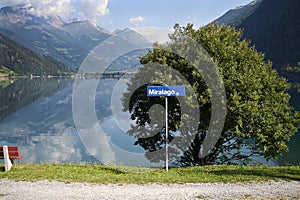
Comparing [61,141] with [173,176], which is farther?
[61,141]

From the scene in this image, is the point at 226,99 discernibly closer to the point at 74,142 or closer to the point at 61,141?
the point at 74,142

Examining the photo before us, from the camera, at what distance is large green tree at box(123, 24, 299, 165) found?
26.2 metres

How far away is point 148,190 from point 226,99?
48.7ft

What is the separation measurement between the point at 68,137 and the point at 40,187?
164ft

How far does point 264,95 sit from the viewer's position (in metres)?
28.1

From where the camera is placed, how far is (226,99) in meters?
26.4

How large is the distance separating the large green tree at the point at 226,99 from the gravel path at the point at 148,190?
444 inches

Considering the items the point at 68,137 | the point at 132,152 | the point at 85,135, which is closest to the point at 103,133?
the point at 85,135

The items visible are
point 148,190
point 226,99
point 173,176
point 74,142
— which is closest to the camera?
point 148,190

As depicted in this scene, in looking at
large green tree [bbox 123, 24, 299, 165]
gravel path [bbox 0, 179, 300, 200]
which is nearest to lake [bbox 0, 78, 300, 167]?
large green tree [bbox 123, 24, 299, 165]

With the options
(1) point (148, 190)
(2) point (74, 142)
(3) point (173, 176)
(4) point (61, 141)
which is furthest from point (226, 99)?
(4) point (61, 141)

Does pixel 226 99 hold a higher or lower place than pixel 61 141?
higher

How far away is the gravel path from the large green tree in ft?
37.0

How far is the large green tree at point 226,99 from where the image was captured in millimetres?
26219
